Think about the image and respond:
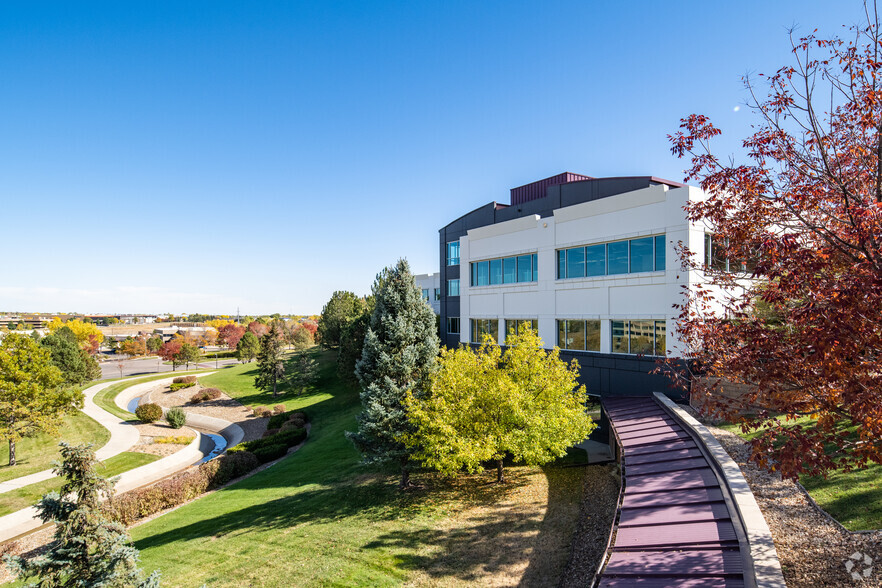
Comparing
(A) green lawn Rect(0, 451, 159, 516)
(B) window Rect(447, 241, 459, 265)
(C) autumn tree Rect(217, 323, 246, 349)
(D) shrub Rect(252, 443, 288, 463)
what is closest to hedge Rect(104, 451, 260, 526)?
(D) shrub Rect(252, 443, 288, 463)

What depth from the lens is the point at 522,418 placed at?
1484cm

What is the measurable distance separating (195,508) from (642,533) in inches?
736

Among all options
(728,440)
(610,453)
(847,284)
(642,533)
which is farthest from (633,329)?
(847,284)

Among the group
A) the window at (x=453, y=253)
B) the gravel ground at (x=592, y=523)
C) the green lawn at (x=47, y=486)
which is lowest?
the green lawn at (x=47, y=486)

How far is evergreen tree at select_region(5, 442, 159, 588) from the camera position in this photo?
7.61 meters

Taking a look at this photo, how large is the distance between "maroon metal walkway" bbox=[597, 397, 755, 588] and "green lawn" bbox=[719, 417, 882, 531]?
1847 mm

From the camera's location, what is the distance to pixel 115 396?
47.4 m

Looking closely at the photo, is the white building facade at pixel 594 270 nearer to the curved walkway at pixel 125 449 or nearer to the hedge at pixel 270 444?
the hedge at pixel 270 444

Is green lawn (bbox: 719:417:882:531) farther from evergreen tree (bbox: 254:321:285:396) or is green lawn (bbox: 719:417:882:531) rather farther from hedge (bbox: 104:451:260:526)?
evergreen tree (bbox: 254:321:285:396)

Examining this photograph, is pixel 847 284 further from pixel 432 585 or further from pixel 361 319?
pixel 361 319

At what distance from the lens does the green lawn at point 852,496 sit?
27.8 feet

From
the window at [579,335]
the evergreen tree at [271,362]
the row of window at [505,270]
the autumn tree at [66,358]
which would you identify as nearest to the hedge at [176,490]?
the row of window at [505,270]

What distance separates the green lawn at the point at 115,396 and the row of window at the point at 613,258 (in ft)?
125

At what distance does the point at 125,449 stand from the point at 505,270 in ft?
91.9
